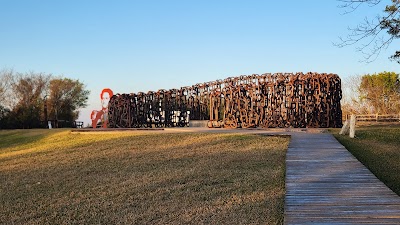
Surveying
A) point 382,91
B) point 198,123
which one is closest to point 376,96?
point 382,91

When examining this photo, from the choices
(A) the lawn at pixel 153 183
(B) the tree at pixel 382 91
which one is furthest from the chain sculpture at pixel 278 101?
(B) the tree at pixel 382 91

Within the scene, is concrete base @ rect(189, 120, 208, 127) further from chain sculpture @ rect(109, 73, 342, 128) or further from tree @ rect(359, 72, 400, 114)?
tree @ rect(359, 72, 400, 114)

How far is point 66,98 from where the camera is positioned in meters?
45.7

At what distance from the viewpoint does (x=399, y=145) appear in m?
13.5

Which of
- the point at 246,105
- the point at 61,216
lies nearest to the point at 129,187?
the point at 61,216

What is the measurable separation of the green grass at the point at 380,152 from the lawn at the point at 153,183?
2.13 metres

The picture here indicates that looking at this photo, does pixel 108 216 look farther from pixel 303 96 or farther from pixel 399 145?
pixel 303 96

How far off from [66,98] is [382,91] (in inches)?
1286

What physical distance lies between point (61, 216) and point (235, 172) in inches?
162

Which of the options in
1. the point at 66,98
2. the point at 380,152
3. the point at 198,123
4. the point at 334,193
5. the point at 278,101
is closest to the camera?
the point at 334,193

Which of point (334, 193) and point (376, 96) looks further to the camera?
point (376, 96)

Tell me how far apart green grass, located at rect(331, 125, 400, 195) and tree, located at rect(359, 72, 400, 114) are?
1945cm

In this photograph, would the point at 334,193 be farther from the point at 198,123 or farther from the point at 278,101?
the point at 198,123

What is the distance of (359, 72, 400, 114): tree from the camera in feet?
113
